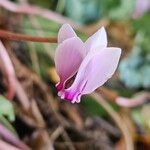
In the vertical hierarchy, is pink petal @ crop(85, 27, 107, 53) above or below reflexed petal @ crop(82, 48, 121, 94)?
above

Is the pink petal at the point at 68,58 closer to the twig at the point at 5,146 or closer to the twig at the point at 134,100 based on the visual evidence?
the twig at the point at 5,146

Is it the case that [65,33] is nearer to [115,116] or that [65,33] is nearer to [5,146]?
[5,146]

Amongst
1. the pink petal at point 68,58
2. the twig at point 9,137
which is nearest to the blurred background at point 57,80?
the twig at point 9,137

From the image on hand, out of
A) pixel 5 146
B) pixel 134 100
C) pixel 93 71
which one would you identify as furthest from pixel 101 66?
pixel 134 100

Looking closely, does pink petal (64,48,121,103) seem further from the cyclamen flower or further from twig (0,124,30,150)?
twig (0,124,30,150)

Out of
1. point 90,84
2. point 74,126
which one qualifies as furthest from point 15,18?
point 90,84

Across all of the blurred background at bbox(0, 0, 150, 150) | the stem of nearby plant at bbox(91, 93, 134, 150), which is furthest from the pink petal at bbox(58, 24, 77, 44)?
the stem of nearby plant at bbox(91, 93, 134, 150)
